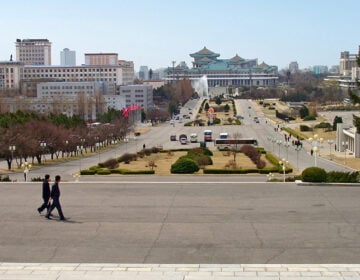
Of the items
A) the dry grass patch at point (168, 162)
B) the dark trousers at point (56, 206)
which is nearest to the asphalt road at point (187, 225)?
the dark trousers at point (56, 206)

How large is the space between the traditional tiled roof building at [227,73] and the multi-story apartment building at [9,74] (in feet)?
165

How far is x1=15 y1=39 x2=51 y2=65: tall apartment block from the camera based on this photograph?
148 m

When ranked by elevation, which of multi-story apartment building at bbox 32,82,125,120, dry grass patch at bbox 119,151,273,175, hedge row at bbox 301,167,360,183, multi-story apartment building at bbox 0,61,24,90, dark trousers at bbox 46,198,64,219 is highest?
multi-story apartment building at bbox 0,61,24,90

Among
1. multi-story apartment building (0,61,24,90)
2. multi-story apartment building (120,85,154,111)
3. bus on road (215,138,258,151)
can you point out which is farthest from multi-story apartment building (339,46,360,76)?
bus on road (215,138,258,151)

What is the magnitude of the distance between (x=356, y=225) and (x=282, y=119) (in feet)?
209

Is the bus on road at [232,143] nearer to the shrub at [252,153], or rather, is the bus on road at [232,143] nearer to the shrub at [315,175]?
the shrub at [252,153]

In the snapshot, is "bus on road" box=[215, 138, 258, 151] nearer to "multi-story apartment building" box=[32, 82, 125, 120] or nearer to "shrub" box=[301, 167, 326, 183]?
"shrub" box=[301, 167, 326, 183]

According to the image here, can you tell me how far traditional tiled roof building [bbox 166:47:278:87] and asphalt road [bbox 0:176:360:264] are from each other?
469ft

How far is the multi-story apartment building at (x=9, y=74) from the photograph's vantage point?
112438mm

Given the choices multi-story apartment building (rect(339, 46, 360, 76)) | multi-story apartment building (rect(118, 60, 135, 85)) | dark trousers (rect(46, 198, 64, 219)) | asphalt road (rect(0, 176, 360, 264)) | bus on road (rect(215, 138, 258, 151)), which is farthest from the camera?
multi-story apartment building (rect(339, 46, 360, 76))

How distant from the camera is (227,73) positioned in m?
159
